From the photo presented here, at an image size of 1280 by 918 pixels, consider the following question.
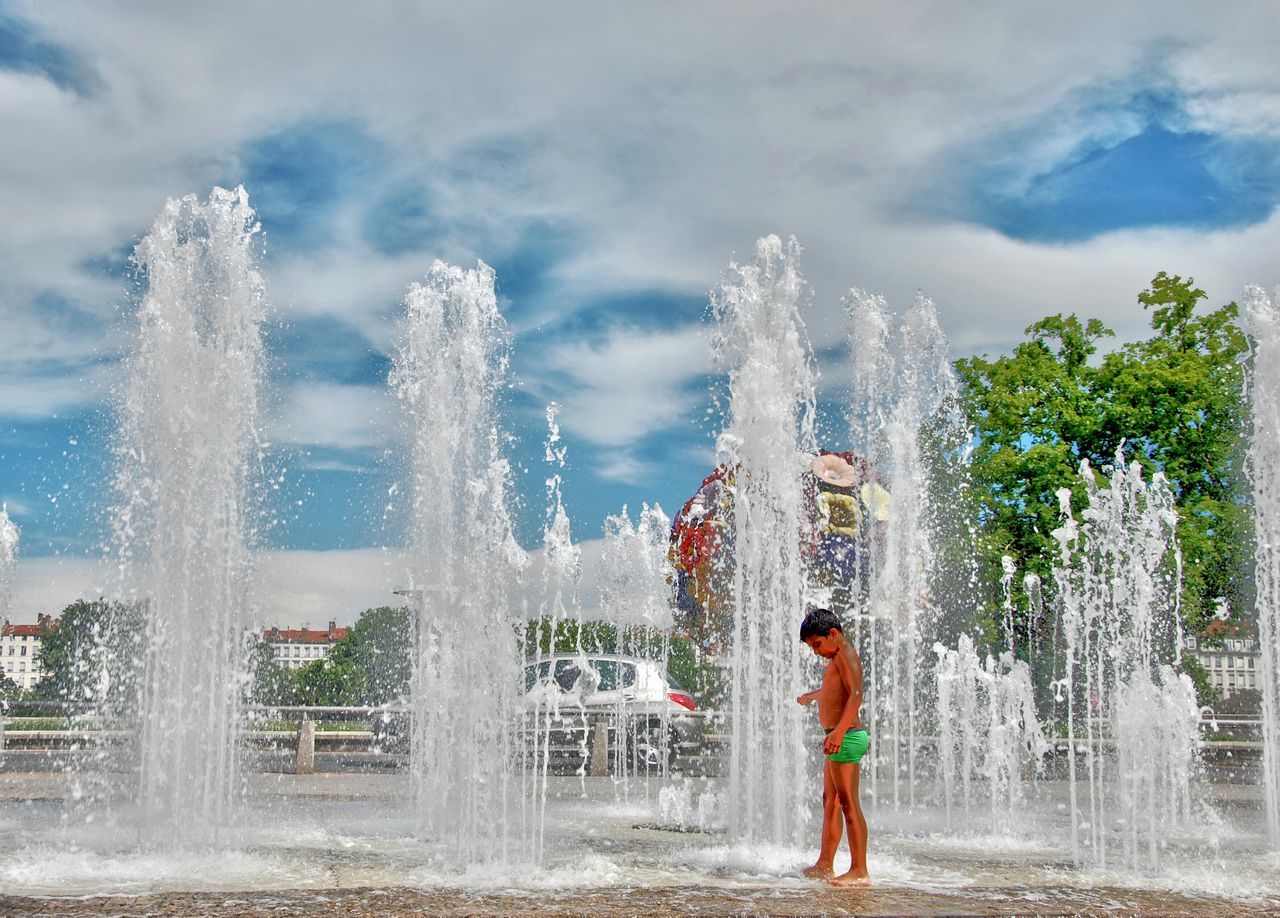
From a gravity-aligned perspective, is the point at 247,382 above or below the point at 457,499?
above

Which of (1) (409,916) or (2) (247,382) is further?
(2) (247,382)

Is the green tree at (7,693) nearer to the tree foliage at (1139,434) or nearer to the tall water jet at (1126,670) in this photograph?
the tall water jet at (1126,670)

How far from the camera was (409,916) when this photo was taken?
4.95 m

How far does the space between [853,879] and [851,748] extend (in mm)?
651

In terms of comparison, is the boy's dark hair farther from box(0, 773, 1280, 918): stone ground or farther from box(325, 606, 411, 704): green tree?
box(325, 606, 411, 704): green tree

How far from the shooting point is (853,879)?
6344mm

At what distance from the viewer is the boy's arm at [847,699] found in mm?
6320

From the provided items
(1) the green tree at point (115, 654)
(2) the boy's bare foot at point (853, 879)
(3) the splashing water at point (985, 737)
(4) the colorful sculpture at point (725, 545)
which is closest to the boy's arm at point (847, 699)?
(2) the boy's bare foot at point (853, 879)

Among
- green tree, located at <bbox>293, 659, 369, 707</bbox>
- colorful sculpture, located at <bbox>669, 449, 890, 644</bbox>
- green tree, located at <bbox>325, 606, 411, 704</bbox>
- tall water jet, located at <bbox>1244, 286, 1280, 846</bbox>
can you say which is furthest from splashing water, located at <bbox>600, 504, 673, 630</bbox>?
green tree, located at <bbox>293, 659, 369, 707</bbox>

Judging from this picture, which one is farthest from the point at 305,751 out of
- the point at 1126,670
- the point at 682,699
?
the point at 1126,670

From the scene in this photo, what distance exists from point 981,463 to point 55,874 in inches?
854

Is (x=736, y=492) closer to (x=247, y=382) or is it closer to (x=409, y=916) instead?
(x=247, y=382)

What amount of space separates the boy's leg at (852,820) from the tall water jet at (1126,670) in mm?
2048

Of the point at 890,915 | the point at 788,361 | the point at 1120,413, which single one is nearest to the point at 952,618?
the point at 1120,413
